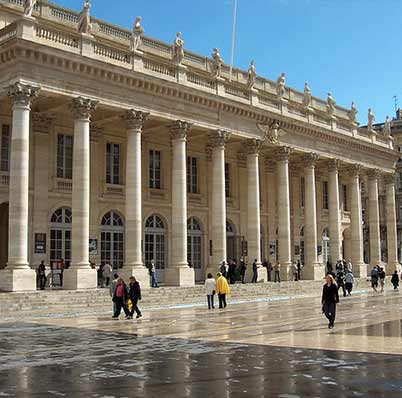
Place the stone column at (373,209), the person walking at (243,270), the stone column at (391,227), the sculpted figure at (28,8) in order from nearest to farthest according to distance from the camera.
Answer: the sculpted figure at (28,8), the person walking at (243,270), the stone column at (373,209), the stone column at (391,227)

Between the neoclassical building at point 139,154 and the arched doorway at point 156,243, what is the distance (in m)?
0.07

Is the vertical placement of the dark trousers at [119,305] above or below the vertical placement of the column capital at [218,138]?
below

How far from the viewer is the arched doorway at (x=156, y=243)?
3016 centimetres

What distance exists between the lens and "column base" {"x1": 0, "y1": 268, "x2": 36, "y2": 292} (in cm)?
2047

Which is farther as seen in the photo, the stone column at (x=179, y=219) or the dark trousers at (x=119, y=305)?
the stone column at (x=179, y=219)

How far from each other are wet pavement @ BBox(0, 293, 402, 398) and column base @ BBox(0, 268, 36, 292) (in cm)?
362

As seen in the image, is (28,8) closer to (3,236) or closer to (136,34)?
(136,34)

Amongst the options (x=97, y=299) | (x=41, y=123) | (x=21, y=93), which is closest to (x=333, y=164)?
(x=41, y=123)

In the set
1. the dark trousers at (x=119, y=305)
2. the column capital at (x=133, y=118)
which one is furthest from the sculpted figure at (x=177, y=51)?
the dark trousers at (x=119, y=305)

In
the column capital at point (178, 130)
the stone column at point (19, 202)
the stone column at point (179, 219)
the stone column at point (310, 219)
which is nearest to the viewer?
the stone column at point (19, 202)

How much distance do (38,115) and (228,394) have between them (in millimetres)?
20730

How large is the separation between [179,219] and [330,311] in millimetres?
12907

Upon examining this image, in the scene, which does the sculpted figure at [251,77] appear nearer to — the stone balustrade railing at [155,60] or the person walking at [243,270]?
the stone balustrade railing at [155,60]

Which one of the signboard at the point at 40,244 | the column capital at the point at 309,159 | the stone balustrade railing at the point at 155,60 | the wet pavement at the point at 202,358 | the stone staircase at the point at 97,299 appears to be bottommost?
the wet pavement at the point at 202,358
